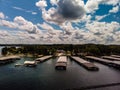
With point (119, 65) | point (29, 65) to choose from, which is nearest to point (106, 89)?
point (119, 65)

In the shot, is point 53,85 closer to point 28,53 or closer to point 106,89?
point 106,89

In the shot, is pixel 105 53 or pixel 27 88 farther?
pixel 105 53

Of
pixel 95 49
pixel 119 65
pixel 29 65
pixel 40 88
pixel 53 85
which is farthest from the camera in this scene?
pixel 95 49


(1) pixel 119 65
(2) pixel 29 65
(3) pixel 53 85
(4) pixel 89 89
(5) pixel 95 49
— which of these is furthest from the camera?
(5) pixel 95 49

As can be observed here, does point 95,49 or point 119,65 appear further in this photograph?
point 95,49

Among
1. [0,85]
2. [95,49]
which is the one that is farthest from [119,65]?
[95,49]

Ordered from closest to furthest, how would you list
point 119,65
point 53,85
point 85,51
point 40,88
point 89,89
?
1. point 89,89
2. point 40,88
3. point 53,85
4. point 119,65
5. point 85,51

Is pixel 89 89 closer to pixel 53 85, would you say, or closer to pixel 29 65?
pixel 53 85

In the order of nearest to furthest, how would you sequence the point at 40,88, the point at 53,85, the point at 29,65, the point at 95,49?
the point at 40,88, the point at 53,85, the point at 29,65, the point at 95,49
